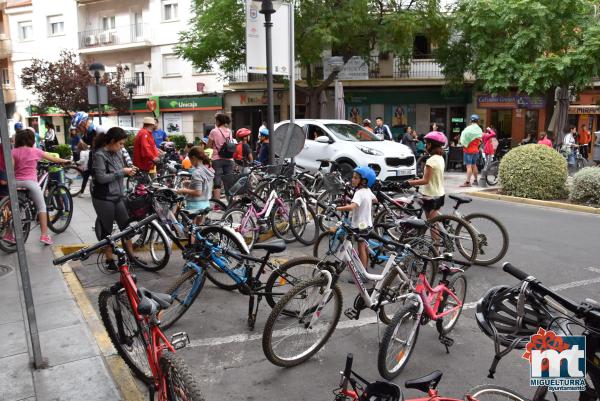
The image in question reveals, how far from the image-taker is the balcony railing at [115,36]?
98.4ft

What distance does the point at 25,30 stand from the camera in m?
35.2

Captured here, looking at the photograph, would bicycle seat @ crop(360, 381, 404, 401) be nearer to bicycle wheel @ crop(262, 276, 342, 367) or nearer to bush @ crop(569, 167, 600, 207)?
bicycle wheel @ crop(262, 276, 342, 367)

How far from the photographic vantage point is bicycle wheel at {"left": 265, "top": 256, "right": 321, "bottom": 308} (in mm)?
4715

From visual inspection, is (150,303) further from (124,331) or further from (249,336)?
(249,336)

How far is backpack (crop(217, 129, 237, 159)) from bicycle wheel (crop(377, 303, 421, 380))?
20.1ft

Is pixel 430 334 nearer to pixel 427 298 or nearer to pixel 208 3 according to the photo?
pixel 427 298

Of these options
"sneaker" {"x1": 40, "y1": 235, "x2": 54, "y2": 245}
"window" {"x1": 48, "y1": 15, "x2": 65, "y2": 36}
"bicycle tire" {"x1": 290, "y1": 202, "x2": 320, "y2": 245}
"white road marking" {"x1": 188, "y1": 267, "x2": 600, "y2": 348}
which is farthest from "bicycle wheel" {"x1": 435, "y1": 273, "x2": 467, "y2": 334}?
"window" {"x1": 48, "y1": 15, "x2": 65, "y2": 36}

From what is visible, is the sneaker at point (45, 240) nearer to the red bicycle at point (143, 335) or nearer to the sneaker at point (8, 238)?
the sneaker at point (8, 238)

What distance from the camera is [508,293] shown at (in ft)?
8.91

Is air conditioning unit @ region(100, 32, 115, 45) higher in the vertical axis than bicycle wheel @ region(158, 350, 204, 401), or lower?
higher

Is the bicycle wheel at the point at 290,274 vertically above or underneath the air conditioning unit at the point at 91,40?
underneath

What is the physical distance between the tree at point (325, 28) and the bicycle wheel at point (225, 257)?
1547 cm

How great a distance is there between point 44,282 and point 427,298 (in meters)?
4.18

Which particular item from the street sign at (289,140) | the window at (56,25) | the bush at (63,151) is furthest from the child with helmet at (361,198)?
the window at (56,25)
